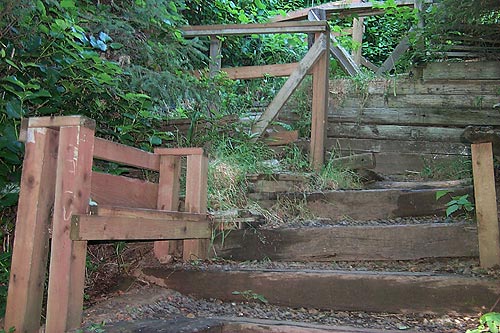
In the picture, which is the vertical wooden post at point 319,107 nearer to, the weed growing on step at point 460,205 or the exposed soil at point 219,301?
the exposed soil at point 219,301

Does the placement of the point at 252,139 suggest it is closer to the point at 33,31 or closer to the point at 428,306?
the point at 33,31

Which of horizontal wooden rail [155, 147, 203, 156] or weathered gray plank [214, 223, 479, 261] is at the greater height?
horizontal wooden rail [155, 147, 203, 156]

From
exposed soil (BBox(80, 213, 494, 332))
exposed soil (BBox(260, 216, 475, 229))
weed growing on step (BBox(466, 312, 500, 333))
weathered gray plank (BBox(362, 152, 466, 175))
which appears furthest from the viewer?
weathered gray plank (BBox(362, 152, 466, 175))

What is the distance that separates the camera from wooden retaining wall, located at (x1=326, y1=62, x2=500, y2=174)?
4906 millimetres

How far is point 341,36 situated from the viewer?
8578 mm

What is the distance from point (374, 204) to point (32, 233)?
2154 mm

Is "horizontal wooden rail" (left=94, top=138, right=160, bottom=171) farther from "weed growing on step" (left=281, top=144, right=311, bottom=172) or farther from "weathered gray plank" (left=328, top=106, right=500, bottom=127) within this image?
"weathered gray plank" (left=328, top=106, right=500, bottom=127)

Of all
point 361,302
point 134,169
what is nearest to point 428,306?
point 361,302

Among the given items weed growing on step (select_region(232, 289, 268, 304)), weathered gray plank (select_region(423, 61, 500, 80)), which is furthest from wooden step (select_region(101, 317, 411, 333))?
weathered gray plank (select_region(423, 61, 500, 80))

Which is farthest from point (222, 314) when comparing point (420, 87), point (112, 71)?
point (420, 87)

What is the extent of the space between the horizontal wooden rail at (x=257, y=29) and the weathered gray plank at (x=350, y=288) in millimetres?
2635

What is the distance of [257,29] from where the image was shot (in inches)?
183

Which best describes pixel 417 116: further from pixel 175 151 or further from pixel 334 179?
pixel 175 151

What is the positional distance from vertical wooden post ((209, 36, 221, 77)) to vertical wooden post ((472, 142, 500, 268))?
2934mm
